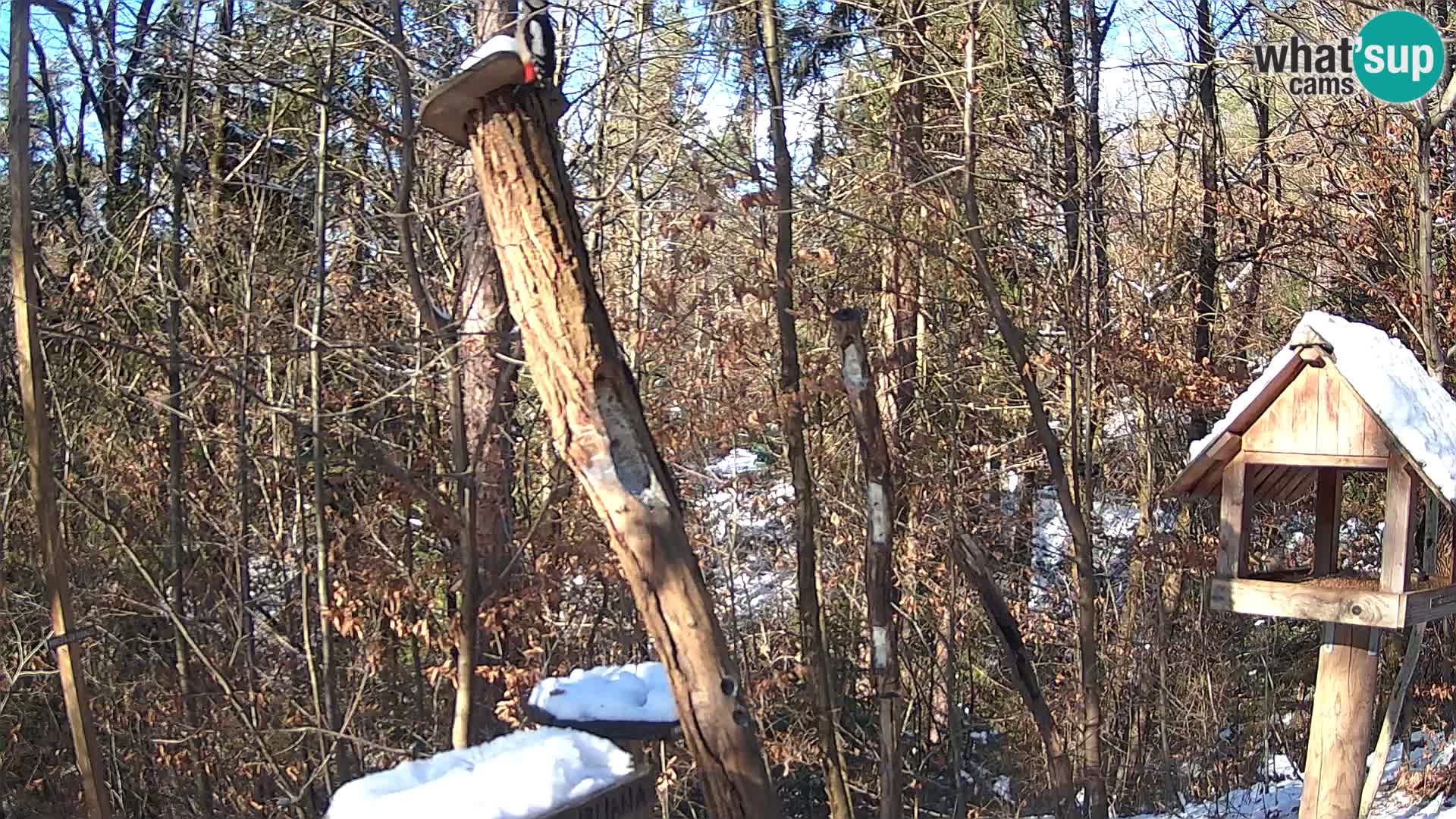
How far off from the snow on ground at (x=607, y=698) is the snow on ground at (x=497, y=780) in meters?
0.24

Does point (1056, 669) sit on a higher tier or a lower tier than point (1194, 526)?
lower

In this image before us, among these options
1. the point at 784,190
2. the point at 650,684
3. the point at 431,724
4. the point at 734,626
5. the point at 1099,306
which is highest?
the point at 784,190

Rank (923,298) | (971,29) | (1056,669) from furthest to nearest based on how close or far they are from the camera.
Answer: (1056,669)
(923,298)
(971,29)

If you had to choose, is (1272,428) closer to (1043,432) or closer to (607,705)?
(607,705)

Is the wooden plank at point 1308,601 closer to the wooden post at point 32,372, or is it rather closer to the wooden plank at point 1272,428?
the wooden plank at point 1272,428

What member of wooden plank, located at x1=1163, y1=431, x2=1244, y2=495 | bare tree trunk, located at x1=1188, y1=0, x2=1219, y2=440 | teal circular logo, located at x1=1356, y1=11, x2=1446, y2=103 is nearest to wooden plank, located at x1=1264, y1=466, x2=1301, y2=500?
wooden plank, located at x1=1163, y1=431, x2=1244, y2=495

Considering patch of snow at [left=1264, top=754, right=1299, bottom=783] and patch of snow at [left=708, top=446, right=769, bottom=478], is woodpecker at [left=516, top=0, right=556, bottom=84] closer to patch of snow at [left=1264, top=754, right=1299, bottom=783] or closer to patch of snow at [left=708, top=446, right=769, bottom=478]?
patch of snow at [left=708, top=446, right=769, bottom=478]

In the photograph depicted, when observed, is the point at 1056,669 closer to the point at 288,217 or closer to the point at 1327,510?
the point at 1327,510

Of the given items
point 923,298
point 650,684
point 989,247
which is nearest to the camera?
point 650,684

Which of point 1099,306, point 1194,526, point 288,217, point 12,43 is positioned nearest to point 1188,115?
point 1099,306

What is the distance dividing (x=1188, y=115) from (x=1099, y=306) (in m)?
1.65

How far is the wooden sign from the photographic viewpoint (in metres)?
2.55

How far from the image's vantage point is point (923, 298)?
26.5 feet

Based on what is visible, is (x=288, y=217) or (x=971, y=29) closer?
(x=971, y=29)
